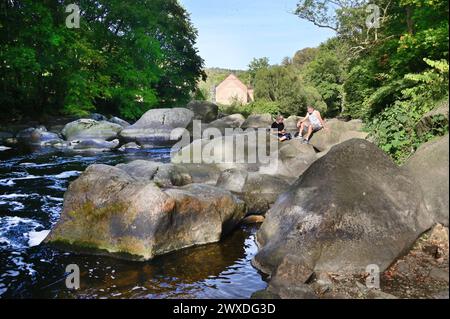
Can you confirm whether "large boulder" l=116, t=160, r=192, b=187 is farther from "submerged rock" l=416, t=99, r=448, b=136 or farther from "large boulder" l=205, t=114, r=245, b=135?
"large boulder" l=205, t=114, r=245, b=135

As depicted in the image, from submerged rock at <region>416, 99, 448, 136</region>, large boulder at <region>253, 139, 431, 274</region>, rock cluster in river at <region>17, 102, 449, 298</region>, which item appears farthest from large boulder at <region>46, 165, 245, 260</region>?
submerged rock at <region>416, 99, 448, 136</region>

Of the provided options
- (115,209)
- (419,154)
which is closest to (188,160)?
(115,209)

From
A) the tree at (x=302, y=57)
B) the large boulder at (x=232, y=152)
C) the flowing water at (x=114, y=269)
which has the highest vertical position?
the tree at (x=302, y=57)

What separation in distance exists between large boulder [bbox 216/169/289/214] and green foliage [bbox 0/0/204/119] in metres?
17.7

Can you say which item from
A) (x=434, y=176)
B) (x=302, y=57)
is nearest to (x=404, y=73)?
(x=434, y=176)

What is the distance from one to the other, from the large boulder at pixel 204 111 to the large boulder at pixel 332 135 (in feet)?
Result: 61.9

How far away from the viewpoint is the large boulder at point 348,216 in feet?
20.0

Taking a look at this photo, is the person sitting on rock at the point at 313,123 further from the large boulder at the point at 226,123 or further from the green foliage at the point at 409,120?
the large boulder at the point at 226,123

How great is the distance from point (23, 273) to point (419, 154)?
6858 millimetres

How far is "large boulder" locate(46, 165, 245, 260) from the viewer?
7.62 meters

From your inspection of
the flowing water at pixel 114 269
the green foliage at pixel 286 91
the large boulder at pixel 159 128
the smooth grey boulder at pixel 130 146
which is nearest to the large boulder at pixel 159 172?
the flowing water at pixel 114 269

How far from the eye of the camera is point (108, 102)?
36625 mm

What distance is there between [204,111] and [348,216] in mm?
29097
